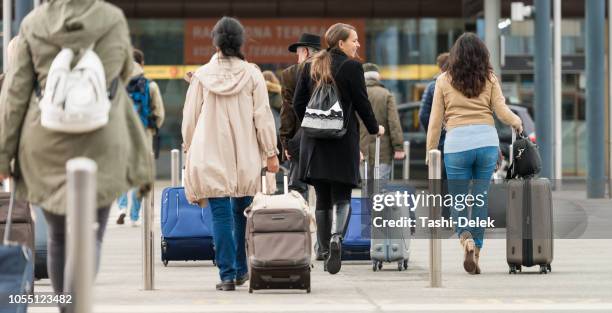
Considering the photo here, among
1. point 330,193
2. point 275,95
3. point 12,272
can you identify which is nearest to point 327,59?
point 330,193

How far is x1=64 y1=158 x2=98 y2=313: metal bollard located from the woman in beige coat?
14.4 ft

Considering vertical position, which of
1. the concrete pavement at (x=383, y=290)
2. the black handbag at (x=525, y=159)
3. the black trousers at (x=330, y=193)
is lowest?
the concrete pavement at (x=383, y=290)

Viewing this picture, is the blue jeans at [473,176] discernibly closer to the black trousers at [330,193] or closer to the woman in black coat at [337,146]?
the woman in black coat at [337,146]

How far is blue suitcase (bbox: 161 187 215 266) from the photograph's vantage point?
12.2 meters

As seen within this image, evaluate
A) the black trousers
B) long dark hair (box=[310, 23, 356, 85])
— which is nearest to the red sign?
long dark hair (box=[310, 23, 356, 85])

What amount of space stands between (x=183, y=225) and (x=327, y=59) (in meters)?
1.89

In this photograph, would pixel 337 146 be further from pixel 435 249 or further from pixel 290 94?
pixel 290 94

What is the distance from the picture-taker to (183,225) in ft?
40.0

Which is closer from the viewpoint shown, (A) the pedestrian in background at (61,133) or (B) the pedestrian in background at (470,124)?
(A) the pedestrian in background at (61,133)

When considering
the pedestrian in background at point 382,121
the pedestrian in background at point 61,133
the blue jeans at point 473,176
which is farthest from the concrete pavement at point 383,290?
the pedestrian in background at point 61,133

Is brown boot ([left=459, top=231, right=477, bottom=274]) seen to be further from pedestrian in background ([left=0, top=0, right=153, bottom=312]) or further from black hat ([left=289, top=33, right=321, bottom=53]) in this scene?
pedestrian in background ([left=0, top=0, right=153, bottom=312])

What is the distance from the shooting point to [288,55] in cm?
3164

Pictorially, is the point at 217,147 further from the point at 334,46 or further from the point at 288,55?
the point at 288,55

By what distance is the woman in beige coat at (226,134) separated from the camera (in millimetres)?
10117
